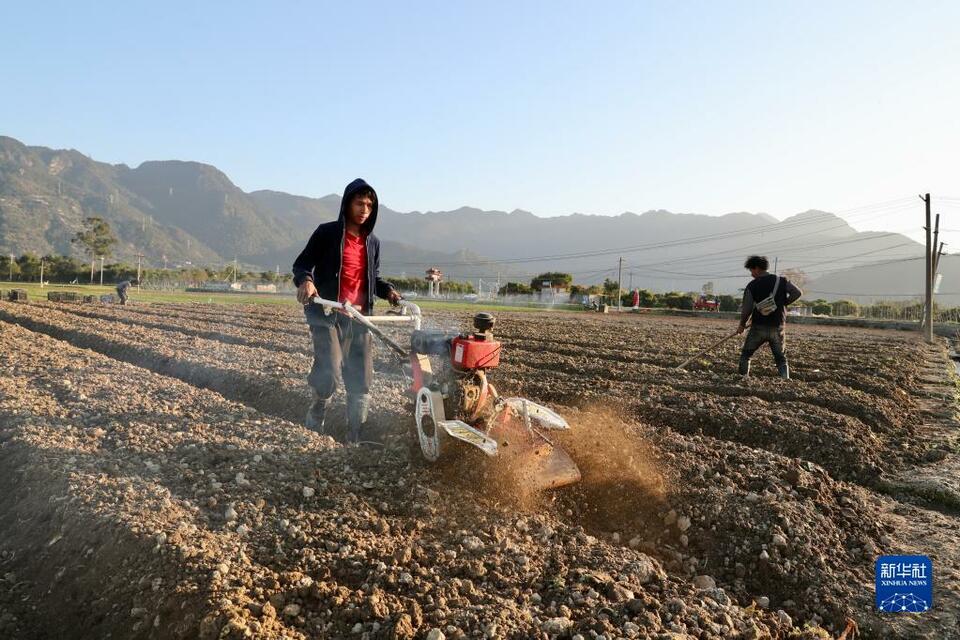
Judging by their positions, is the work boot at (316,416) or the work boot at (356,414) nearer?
the work boot at (356,414)

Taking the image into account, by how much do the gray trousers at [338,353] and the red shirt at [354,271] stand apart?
190 mm

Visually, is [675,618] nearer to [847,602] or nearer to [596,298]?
[847,602]

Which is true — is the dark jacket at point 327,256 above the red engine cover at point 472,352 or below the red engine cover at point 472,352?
above

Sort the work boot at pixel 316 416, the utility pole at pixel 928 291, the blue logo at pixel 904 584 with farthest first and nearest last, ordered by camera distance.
A: the utility pole at pixel 928 291 < the work boot at pixel 316 416 < the blue logo at pixel 904 584

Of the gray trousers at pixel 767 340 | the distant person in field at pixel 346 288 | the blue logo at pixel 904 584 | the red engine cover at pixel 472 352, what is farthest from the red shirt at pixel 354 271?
the gray trousers at pixel 767 340

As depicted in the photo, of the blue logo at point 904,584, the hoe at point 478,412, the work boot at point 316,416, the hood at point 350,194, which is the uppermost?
the hood at point 350,194

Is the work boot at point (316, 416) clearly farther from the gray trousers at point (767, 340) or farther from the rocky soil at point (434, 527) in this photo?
the gray trousers at point (767, 340)

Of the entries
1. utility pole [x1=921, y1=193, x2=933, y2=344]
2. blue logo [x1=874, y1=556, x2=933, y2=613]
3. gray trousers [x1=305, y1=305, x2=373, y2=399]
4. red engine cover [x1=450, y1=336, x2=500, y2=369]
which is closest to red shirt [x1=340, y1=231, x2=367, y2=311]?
gray trousers [x1=305, y1=305, x2=373, y2=399]

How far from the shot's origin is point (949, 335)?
3216 centimetres

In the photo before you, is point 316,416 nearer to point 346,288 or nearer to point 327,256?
point 346,288

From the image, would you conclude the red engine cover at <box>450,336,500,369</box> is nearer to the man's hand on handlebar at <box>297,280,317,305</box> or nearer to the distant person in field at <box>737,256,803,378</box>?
the man's hand on handlebar at <box>297,280,317,305</box>

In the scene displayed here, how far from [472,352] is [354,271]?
4.50ft

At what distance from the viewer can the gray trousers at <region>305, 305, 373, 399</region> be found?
4684 millimetres

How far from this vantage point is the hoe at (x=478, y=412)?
402 centimetres
